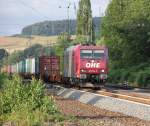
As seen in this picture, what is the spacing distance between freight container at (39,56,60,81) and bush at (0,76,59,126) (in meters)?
35.3

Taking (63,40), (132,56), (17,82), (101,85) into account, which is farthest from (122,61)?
(17,82)

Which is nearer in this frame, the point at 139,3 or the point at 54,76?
the point at 54,76

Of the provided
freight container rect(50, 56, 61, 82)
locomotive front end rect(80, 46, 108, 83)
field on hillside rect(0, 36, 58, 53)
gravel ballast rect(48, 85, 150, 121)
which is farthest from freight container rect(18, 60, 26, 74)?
field on hillside rect(0, 36, 58, 53)

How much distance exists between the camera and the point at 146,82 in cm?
5419

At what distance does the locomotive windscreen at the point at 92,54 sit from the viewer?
41188 millimetres

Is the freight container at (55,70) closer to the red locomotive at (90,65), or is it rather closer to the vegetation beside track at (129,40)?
the vegetation beside track at (129,40)

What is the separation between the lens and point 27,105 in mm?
19484

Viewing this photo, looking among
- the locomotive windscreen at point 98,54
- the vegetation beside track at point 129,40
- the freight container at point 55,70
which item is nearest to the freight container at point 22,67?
the vegetation beside track at point 129,40

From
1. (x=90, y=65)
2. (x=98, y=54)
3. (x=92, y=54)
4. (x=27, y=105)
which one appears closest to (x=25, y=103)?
(x=27, y=105)

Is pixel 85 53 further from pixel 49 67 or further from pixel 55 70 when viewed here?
pixel 49 67

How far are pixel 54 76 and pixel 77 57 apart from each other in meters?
16.7

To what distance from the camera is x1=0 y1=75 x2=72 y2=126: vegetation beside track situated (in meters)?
17.5

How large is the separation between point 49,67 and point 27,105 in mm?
41416

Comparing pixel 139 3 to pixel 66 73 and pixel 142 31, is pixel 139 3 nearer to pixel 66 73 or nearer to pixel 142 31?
pixel 142 31
